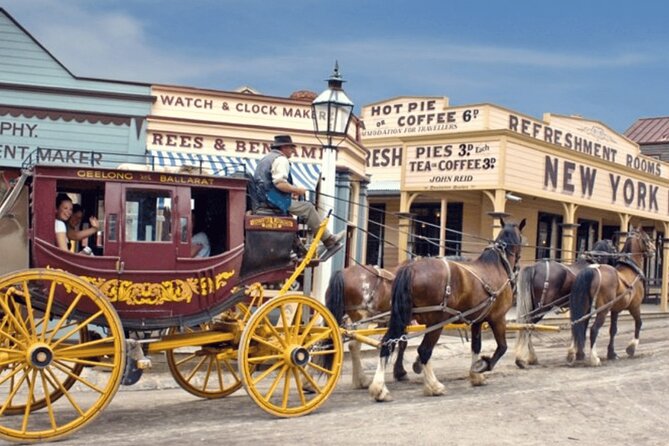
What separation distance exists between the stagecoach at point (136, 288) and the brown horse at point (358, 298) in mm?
1227

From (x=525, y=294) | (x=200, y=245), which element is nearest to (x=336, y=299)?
(x=200, y=245)

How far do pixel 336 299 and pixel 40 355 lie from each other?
3943mm

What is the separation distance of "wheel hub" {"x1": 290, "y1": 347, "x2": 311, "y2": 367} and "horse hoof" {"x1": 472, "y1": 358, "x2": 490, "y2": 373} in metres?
2.94

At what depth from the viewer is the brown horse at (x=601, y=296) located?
40.3ft

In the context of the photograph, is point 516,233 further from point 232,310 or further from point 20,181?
point 20,181

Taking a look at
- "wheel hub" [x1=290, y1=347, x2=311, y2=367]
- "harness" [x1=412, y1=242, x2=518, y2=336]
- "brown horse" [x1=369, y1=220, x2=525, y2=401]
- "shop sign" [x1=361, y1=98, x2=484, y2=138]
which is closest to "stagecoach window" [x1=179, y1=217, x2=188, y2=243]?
"wheel hub" [x1=290, y1=347, x2=311, y2=367]

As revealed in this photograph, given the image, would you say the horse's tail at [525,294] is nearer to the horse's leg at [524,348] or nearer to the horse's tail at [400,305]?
the horse's leg at [524,348]

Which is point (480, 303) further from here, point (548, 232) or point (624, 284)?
point (548, 232)

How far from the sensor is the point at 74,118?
43.9ft

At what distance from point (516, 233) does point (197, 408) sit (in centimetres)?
466

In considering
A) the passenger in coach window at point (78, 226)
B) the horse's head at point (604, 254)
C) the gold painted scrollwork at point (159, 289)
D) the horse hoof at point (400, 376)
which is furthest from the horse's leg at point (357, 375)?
the horse's head at point (604, 254)

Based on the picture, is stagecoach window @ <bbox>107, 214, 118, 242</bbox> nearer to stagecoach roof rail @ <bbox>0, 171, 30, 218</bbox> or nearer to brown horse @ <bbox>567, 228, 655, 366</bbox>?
stagecoach roof rail @ <bbox>0, 171, 30, 218</bbox>

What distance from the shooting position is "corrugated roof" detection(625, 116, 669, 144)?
38844 mm

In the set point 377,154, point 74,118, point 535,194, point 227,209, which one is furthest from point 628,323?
point 227,209
